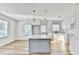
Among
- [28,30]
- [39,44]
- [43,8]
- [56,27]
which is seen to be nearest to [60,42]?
[56,27]

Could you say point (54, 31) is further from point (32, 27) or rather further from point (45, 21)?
point (32, 27)

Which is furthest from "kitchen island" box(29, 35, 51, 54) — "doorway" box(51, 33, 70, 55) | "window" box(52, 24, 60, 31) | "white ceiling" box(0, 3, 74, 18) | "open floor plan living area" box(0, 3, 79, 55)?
"white ceiling" box(0, 3, 74, 18)

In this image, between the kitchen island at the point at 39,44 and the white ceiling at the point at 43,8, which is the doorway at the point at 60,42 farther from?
the white ceiling at the point at 43,8

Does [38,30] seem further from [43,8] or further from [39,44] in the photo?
[43,8]

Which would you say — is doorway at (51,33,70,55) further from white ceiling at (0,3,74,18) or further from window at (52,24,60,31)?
white ceiling at (0,3,74,18)

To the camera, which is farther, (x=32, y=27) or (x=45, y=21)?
(x=32, y=27)

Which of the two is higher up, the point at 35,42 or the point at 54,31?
the point at 54,31

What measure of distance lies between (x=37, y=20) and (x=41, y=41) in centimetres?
152

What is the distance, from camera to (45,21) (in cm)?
600

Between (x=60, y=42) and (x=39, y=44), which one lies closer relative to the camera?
(x=39, y=44)

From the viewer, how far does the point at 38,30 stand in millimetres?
6355
